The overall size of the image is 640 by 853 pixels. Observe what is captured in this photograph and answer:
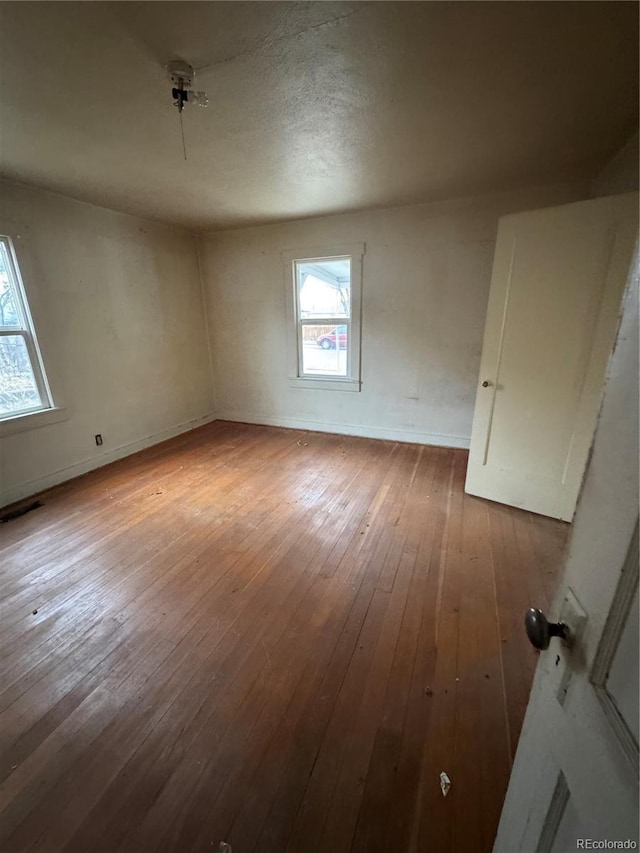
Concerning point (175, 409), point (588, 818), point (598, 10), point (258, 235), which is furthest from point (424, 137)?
point (175, 409)

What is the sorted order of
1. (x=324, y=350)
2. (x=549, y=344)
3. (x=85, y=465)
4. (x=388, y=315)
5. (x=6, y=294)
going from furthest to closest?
(x=324, y=350)
(x=388, y=315)
(x=85, y=465)
(x=6, y=294)
(x=549, y=344)

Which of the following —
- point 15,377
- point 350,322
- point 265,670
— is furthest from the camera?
point 350,322

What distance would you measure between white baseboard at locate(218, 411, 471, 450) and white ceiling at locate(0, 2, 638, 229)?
93.3 inches

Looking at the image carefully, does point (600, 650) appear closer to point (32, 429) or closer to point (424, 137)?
point (424, 137)

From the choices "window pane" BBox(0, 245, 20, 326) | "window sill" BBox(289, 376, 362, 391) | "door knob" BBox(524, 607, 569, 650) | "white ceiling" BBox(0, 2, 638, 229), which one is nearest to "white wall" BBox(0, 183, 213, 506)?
"window pane" BBox(0, 245, 20, 326)

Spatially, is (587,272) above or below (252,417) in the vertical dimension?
above

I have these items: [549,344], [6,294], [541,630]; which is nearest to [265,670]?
[541,630]

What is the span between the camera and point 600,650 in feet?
1.56

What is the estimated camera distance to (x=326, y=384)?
4.25m

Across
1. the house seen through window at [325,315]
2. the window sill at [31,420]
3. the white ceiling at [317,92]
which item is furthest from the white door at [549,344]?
the window sill at [31,420]

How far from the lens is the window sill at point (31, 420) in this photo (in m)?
2.74

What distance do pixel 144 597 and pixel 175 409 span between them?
114 inches

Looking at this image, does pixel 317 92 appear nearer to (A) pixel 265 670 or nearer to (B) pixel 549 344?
(B) pixel 549 344

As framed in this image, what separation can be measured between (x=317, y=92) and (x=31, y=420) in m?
3.10
